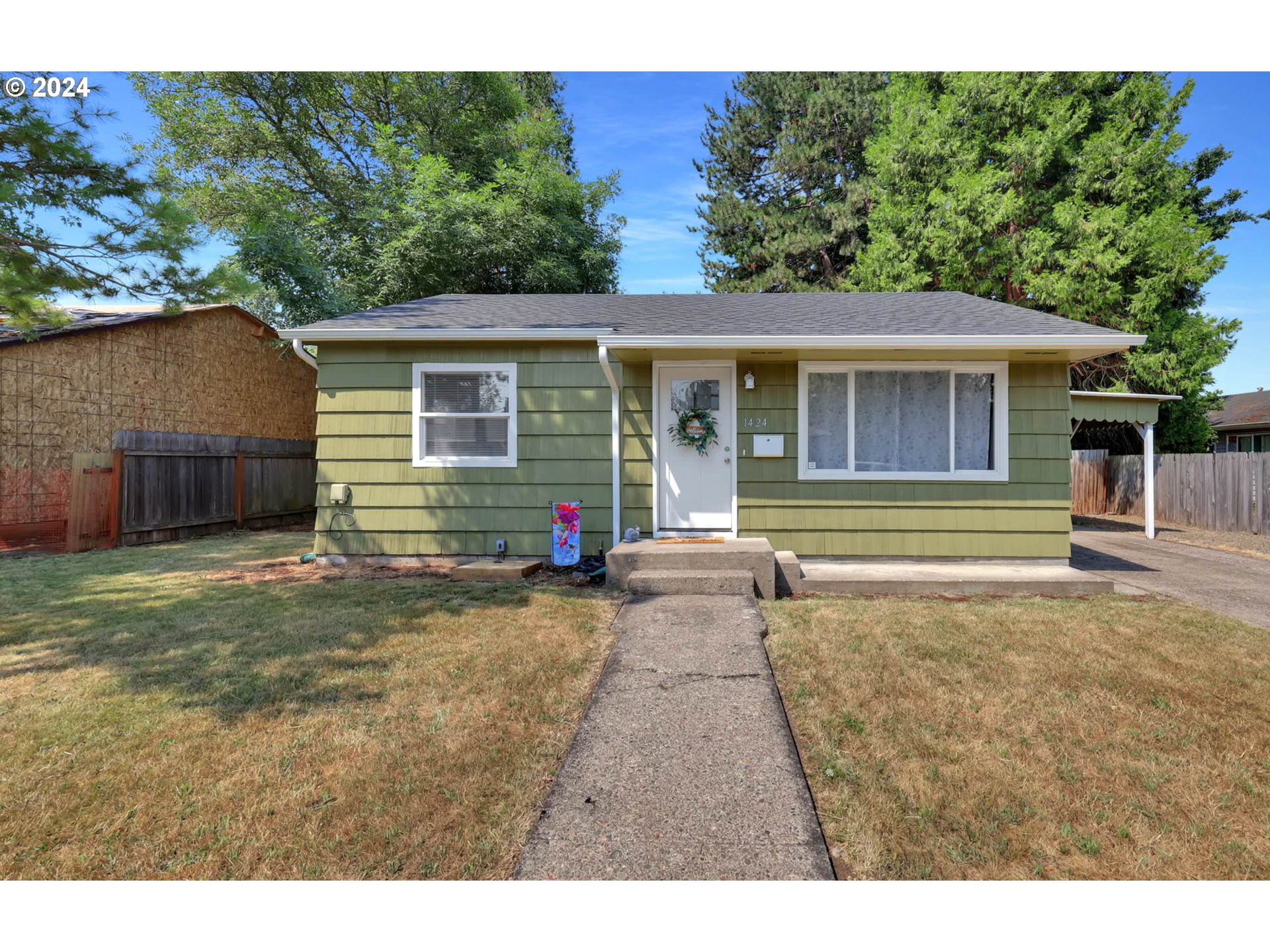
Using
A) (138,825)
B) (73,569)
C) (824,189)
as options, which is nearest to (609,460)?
(138,825)

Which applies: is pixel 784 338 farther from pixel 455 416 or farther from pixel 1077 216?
pixel 1077 216

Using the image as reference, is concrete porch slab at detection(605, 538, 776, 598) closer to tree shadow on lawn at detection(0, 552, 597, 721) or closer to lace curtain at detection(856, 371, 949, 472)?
tree shadow on lawn at detection(0, 552, 597, 721)

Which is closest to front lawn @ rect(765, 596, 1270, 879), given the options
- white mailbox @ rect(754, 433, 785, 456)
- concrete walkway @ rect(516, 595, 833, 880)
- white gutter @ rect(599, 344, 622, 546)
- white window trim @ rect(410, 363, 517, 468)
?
concrete walkway @ rect(516, 595, 833, 880)

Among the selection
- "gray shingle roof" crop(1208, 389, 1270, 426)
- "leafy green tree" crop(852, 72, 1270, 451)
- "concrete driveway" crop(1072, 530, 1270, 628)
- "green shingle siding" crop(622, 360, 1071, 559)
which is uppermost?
"leafy green tree" crop(852, 72, 1270, 451)

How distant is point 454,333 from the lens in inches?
250

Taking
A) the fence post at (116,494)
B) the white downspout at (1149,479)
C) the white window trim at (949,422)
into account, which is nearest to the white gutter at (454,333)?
the white window trim at (949,422)

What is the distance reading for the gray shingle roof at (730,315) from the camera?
6188 mm

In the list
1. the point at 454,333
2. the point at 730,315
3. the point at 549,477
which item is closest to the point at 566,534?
the point at 549,477

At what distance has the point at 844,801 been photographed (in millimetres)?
2221

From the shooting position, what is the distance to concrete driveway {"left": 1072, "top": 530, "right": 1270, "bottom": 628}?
5.29m

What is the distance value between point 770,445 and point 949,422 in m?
1.93

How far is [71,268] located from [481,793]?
585 cm

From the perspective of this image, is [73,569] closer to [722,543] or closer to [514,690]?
[514,690]

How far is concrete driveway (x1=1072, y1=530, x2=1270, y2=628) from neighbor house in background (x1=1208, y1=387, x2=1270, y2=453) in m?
17.2
